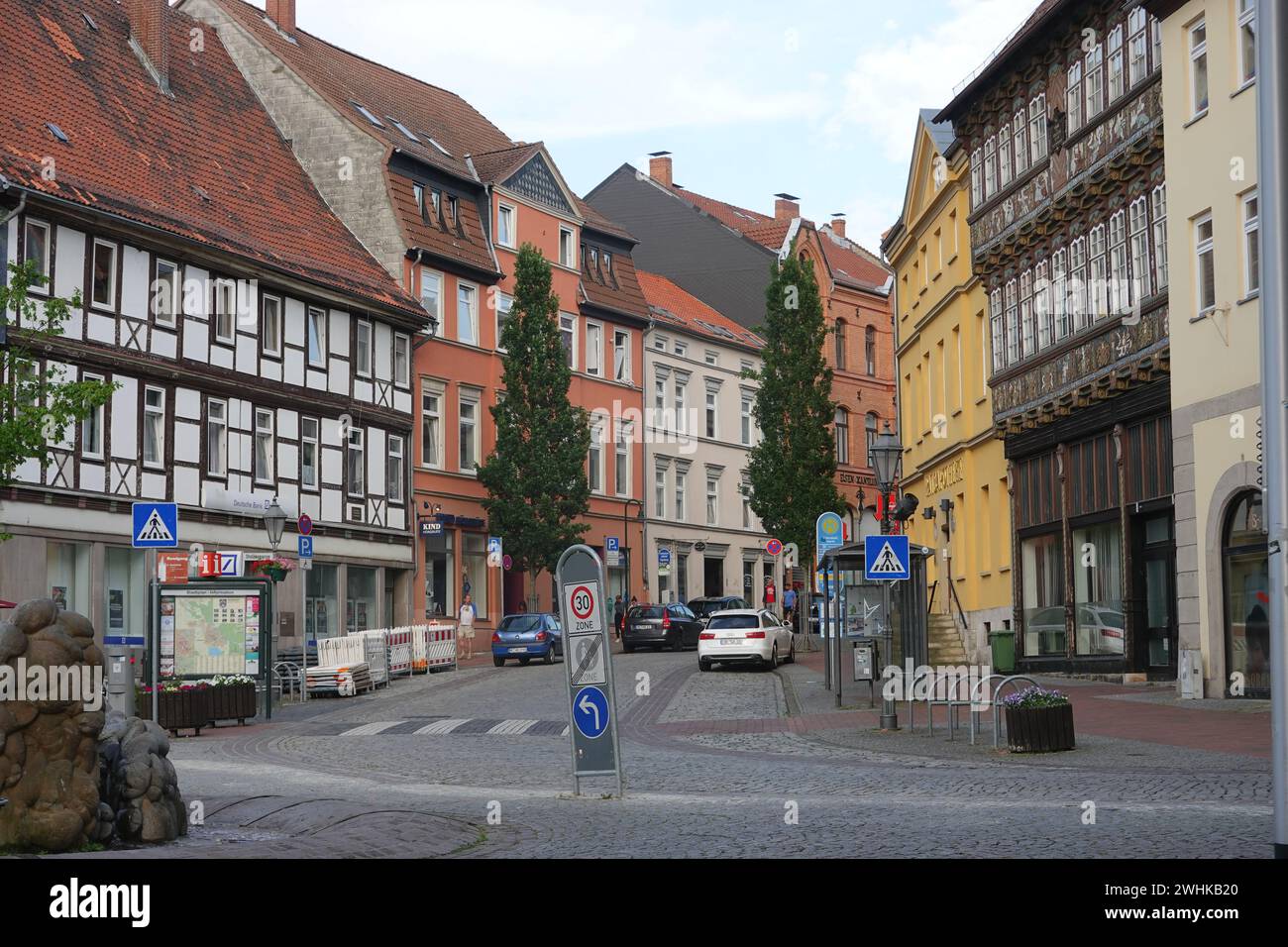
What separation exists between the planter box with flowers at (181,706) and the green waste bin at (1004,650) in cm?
1740

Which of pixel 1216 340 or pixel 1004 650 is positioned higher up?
pixel 1216 340

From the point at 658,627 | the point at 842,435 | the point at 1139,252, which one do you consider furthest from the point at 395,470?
the point at 842,435

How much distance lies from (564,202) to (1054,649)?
32.1m

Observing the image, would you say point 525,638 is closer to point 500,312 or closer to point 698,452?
point 500,312

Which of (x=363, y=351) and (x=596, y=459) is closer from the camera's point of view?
(x=363, y=351)

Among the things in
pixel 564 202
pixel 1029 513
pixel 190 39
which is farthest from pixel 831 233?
pixel 1029 513

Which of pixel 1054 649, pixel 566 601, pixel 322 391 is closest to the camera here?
pixel 566 601

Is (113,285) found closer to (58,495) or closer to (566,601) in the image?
(58,495)

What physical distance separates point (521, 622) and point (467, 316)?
1452cm

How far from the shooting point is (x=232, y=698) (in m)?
28.2

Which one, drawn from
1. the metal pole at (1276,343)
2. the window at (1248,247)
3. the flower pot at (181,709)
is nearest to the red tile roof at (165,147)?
the flower pot at (181,709)

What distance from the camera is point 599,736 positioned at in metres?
16.3

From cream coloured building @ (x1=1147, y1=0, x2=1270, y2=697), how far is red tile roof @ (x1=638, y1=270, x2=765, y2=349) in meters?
41.9

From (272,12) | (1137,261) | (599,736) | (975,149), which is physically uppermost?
(272,12)
